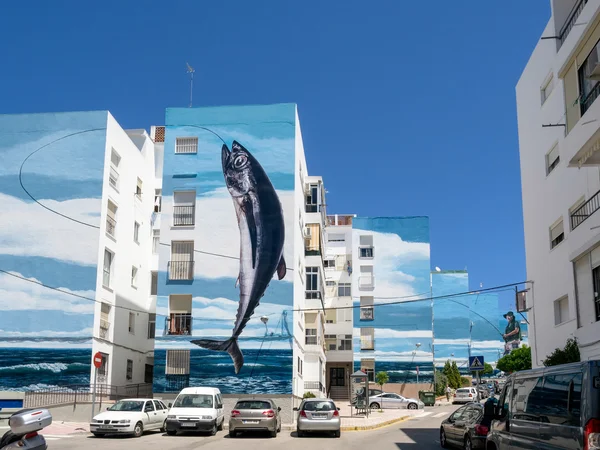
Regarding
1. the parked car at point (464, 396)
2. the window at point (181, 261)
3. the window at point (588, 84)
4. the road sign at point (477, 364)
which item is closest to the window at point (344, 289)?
the parked car at point (464, 396)

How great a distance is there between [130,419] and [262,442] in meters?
4.66

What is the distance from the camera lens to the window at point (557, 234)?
24.6 m

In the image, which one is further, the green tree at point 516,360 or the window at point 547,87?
the green tree at point 516,360

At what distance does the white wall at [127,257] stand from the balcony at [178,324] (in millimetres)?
3440

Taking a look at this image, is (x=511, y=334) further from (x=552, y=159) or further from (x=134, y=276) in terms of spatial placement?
(x=552, y=159)

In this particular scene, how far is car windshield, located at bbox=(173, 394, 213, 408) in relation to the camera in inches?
1032

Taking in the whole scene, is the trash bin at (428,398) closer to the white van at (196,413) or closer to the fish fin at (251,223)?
the fish fin at (251,223)

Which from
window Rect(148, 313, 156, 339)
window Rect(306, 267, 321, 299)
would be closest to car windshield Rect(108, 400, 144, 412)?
window Rect(148, 313, 156, 339)

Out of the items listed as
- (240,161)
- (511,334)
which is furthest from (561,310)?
(511,334)

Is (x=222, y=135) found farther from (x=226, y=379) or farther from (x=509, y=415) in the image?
(x=509, y=415)

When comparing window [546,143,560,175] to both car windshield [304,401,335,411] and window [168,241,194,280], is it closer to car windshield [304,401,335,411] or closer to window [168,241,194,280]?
car windshield [304,401,335,411]

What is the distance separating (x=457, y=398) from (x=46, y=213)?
3530 cm

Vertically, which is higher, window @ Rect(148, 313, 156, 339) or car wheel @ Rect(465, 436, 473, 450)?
window @ Rect(148, 313, 156, 339)

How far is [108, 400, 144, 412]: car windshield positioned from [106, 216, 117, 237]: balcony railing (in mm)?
13508
